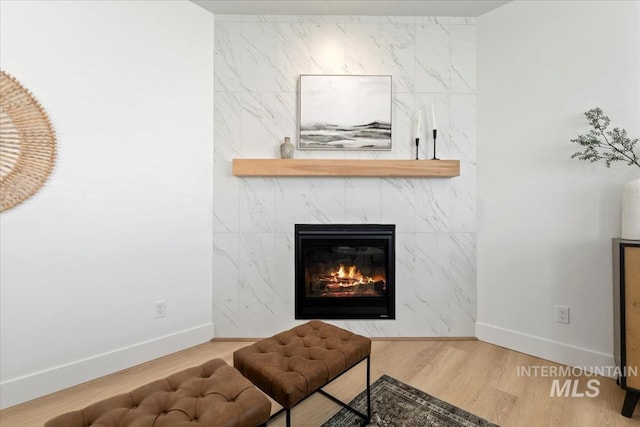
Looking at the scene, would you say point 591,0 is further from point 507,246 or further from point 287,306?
point 287,306

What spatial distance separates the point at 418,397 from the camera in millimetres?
1709

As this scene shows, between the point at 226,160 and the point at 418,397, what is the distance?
2.17 meters

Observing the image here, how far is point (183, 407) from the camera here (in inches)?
39.0

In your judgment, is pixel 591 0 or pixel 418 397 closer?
pixel 418 397

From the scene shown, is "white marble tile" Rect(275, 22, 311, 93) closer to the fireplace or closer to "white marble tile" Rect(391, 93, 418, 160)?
"white marble tile" Rect(391, 93, 418, 160)

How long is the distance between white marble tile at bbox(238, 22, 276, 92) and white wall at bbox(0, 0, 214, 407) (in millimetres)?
283

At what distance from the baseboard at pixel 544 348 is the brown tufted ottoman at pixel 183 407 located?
2098mm

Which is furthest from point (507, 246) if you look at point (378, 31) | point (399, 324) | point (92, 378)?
point (92, 378)

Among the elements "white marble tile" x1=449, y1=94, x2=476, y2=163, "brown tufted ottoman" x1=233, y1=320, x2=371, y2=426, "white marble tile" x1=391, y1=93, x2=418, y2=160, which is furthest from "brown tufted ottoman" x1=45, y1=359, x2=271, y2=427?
"white marble tile" x1=449, y1=94, x2=476, y2=163

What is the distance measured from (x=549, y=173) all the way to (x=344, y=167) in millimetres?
1499

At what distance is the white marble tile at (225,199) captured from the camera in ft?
8.06

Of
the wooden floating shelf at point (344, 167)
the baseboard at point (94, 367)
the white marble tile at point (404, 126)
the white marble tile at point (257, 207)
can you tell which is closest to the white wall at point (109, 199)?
the baseboard at point (94, 367)

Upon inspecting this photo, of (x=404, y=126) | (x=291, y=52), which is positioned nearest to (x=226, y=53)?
(x=291, y=52)

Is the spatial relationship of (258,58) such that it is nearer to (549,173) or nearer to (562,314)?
(549,173)
